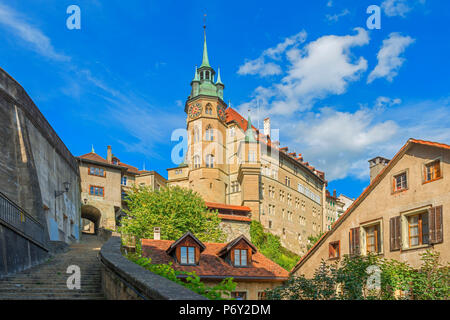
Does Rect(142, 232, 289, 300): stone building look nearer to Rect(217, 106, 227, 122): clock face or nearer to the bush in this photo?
the bush

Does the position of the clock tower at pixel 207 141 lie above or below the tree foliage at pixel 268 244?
above

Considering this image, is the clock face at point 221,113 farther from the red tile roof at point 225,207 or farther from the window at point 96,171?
the window at point 96,171

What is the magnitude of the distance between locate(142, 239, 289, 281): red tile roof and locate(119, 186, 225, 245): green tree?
876cm

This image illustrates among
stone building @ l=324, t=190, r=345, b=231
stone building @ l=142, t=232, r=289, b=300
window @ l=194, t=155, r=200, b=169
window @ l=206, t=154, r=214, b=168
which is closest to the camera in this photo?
stone building @ l=142, t=232, r=289, b=300

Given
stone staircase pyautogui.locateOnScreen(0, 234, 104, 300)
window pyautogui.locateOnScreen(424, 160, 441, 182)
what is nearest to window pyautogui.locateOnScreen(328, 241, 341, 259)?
window pyautogui.locateOnScreen(424, 160, 441, 182)

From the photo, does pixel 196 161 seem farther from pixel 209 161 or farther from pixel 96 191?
pixel 96 191

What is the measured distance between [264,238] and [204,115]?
2511 centimetres

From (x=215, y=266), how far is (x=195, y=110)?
50037 millimetres

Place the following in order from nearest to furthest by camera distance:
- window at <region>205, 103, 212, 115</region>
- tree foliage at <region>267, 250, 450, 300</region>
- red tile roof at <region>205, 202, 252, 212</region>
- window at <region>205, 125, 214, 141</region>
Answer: tree foliage at <region>267, 250, 450, 300</region>, red tile roof at <region>205, 202, 252, 212</region>, window at <region>205, 125, 214, 141</region>, window at <region>205, 103, 212, 115</region>

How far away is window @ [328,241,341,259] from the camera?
75.6ft

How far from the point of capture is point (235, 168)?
244 ft

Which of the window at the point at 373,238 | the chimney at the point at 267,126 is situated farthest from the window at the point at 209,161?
the window at the point at 373,238

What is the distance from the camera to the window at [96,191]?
190 feet

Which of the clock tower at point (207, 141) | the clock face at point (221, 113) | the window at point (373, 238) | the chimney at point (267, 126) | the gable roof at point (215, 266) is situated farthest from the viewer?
the chimney at point (267, 126)
